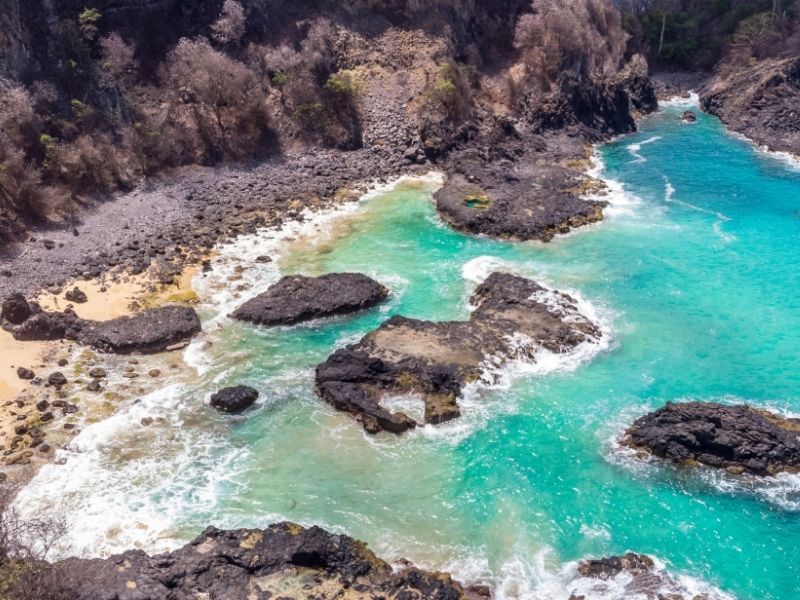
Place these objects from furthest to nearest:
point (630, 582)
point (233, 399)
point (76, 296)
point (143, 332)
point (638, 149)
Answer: point (638, 149), point (76, 296), point (143, 332), point (233, 399), point (630, 582)

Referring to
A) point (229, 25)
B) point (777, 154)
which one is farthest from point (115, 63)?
point (777, 154)

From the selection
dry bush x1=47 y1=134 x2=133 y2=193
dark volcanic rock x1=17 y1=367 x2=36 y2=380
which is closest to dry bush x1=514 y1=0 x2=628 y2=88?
dry bush x1=47 y1=134 x2=133 y2=193

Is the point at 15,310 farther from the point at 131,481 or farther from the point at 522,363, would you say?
the point at 522,363

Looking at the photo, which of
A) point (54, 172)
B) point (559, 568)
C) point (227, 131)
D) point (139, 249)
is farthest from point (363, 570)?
point (227, 131)

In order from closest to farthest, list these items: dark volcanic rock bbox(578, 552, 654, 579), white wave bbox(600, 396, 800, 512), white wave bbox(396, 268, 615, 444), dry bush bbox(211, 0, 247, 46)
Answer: dark volcanic rock bbox(578, 552, 654, 579) < white wave bbox(600, 396, 800, 512) < white wave bbox(396, 268, 615, 444) < dry bush bbox(211, 0, 247, 46)

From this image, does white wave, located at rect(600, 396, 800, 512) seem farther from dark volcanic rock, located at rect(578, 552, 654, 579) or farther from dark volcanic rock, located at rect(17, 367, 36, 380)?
dark volcanic rock, located at rect(17, 367, 36, 380)
